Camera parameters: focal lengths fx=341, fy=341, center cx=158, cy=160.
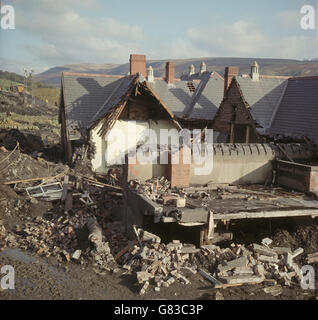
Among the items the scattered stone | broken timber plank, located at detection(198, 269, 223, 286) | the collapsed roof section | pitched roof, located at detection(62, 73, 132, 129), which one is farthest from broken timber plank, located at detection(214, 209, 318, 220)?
pitched roof, located at detection(62, 73, 132, 129)

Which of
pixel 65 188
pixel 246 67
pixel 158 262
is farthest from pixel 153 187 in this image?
pixel 246 67

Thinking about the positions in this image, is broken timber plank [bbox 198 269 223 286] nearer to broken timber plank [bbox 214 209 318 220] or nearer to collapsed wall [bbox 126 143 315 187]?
broken timber plank [bbox 214 209 318 220]

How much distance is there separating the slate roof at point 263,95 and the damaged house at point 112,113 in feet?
11.9

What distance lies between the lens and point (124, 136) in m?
19.2

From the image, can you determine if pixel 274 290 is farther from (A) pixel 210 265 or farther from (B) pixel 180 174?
(B) pixel 180 174

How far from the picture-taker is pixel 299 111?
719 inches

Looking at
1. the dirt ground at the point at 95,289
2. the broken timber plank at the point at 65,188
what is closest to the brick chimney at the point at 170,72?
the broken timber plank at the point at 65,188

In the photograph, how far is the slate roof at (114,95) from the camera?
65.9 ft

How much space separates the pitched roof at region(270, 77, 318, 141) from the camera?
1712cm

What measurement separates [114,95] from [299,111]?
10.7 m
